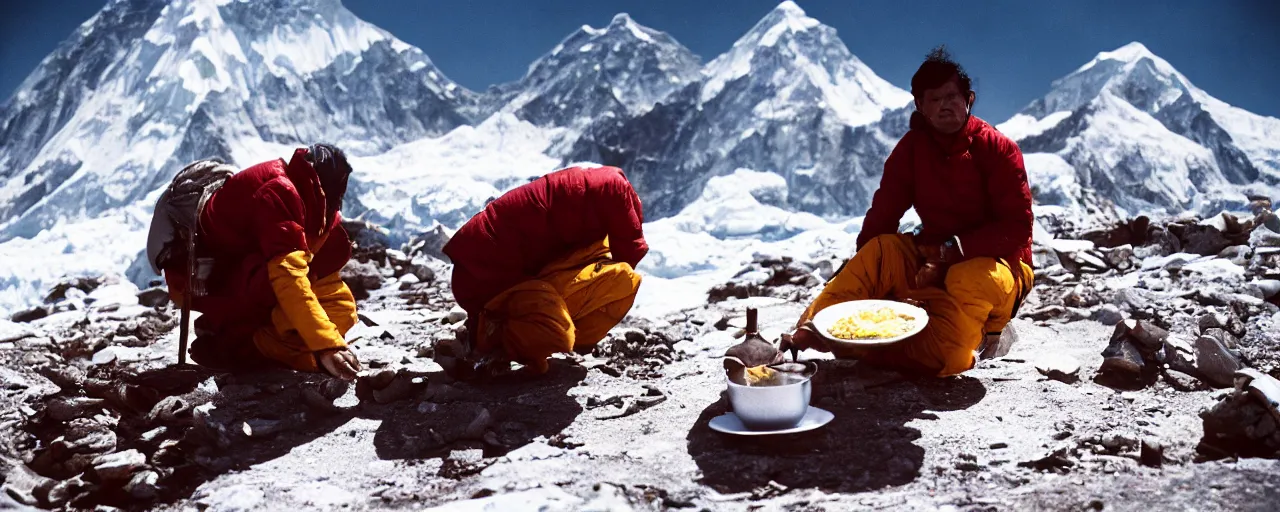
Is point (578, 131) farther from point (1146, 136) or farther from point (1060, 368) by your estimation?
point (1060, 368)

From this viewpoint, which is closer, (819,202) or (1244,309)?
(1244,309)

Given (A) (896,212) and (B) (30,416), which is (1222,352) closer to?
(A) (896,212)

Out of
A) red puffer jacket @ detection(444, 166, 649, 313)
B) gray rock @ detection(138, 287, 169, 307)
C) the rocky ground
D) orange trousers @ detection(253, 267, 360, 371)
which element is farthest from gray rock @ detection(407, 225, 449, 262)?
red puffer jacket @ detection(444, 166, 649, 313)

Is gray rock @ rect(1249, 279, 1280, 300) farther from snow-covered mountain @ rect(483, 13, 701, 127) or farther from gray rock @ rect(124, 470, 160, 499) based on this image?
snow-covered mountain @ rect(483, 13, 701, 127)

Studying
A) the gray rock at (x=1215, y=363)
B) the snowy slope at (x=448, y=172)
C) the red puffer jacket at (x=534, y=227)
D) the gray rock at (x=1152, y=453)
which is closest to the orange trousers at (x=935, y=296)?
the gray rock at (x=1215, y=363)

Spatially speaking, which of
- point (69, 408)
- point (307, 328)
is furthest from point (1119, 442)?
point (69, 408)

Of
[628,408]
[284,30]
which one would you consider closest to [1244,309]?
[628,408]
